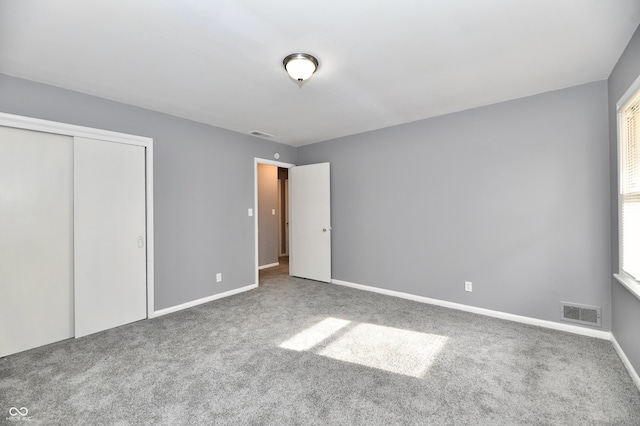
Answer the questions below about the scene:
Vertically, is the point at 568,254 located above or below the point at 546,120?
below

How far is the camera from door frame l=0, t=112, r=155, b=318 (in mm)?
2492

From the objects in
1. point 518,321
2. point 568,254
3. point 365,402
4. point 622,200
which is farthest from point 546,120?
point 365,402

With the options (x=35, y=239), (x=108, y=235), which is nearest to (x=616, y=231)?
(x=108, y=235)

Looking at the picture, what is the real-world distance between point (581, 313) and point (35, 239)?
531 cm

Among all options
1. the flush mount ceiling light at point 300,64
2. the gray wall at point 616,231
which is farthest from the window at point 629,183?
the flush mount ceiling light at point 300,64

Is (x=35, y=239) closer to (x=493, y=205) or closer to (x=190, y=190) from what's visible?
(x=190, y=190)

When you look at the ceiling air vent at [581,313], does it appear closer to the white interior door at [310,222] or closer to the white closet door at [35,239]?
the white interior door at [310,222]

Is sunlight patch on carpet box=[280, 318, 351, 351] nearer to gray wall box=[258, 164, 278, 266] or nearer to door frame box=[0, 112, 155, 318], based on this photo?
door frame box=[0, 112, 155, 318]

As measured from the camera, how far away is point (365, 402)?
6.02 ft

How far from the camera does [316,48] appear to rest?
2.12 m

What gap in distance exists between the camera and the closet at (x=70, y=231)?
2.50 metres

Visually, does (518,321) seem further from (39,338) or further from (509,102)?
(39,338)

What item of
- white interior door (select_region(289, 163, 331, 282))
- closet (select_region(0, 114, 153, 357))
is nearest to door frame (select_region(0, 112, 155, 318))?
closet (select_region(0, 114, 153, 357))

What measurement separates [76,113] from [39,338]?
7.24 ft
